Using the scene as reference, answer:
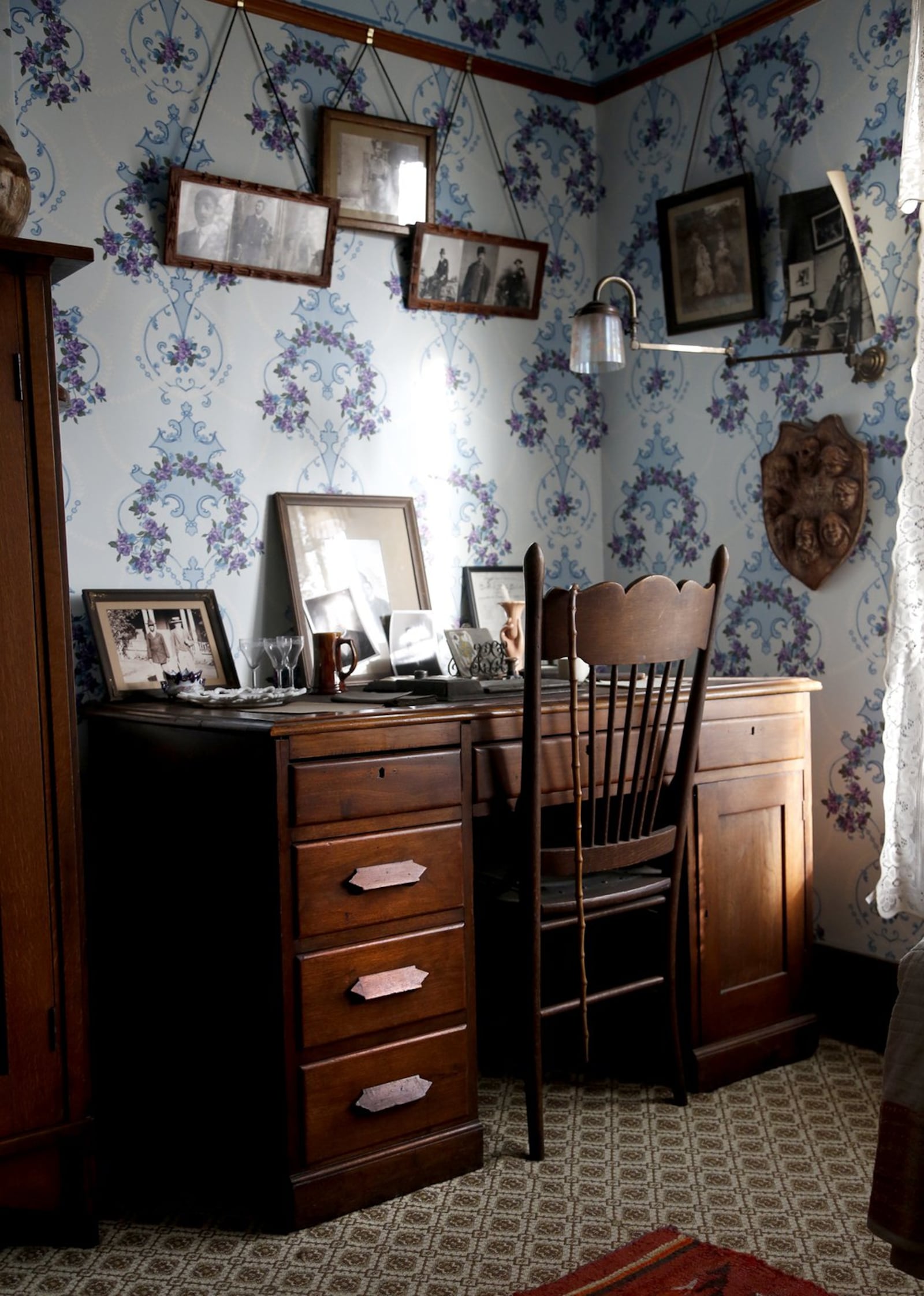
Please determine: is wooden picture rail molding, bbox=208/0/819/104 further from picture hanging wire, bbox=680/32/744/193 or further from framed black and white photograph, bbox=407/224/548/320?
framed black and white photograph, bbox=407/224/548/320

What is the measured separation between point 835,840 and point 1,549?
2066 mm

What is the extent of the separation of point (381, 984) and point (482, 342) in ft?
6.04

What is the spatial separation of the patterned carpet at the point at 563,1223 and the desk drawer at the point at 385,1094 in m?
0.13

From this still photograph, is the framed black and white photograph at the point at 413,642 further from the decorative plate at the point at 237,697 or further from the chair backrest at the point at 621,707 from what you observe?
the chair backrest at the point at 621,707

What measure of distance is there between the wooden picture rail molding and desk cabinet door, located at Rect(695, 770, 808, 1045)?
74.8 inches

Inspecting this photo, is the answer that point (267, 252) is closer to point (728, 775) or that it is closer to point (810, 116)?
point (810, 116)

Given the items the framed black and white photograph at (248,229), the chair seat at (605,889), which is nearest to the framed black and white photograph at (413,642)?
the chair seat at (605,889)

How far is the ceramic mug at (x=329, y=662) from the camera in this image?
2.66 metres

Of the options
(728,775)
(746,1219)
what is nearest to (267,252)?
(728,775)

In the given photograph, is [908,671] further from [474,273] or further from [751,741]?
[474,273]

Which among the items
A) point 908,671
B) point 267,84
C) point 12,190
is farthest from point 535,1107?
point 267,84

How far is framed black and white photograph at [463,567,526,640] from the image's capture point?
10.7 ft

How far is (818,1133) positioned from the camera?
2424 millimetres

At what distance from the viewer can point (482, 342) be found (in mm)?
3312
